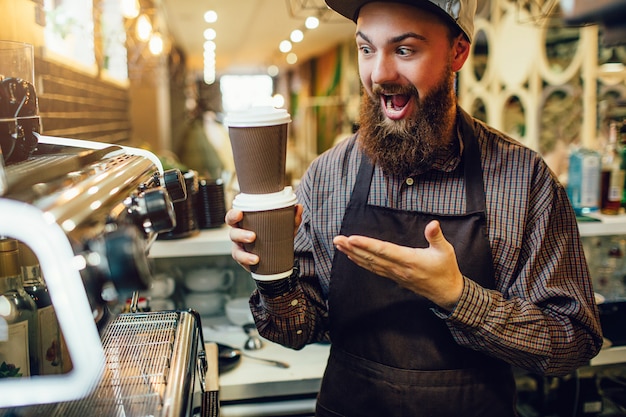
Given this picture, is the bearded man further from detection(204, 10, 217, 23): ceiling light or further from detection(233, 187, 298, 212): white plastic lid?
detection(204, 10, 217, 23): ceiling light

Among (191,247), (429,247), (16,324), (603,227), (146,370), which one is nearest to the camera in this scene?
(16,324)

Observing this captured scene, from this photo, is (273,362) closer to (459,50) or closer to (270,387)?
(270,387)

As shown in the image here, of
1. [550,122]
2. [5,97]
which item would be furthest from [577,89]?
[5,97]

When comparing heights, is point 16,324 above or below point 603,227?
above

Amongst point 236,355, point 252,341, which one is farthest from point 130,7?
point 236,355

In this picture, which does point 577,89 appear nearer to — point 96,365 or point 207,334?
point 207,334

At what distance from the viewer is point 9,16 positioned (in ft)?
6.99

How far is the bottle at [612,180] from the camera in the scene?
275 cm

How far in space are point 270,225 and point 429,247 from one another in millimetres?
452

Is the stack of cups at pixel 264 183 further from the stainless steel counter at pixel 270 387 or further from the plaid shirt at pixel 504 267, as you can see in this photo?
the stainless steel counter at pixel 270 387

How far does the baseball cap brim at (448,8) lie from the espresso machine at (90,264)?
32.5 inches

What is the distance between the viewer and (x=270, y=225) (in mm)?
1246

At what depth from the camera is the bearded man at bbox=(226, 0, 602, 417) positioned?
151 centimetres

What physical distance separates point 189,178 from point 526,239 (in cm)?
112
